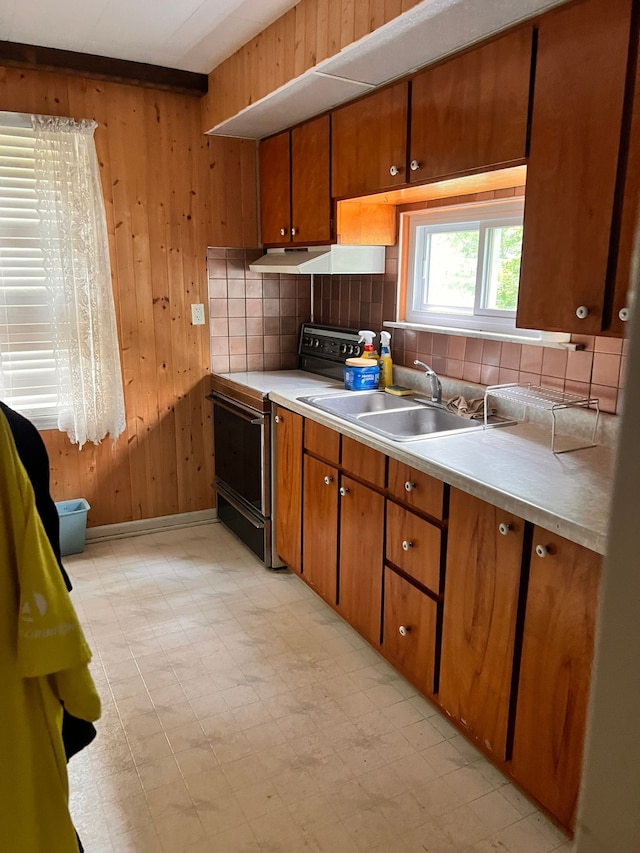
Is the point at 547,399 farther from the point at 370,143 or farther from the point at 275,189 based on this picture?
the point at 275,189

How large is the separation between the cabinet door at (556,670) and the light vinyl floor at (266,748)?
0.62 feet

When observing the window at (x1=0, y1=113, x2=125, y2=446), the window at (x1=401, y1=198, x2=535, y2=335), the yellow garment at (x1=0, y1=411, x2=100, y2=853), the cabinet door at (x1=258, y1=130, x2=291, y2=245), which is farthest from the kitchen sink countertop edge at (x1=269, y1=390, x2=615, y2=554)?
the window at (x1=0, y1=113, x2=125, y2=446)

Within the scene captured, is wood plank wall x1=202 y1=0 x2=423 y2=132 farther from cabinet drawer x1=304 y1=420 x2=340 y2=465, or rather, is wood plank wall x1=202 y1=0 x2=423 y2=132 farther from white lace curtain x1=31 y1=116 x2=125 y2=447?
cabinet drawer x1=304 y1=420 x2=340 y2=465

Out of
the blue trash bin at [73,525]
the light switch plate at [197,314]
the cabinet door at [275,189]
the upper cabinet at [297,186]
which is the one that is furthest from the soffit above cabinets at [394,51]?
the blue trash bin at [73,525]

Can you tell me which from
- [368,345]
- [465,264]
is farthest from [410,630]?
[465,264]

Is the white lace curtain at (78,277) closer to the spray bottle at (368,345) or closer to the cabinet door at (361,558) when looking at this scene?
the spray bottle at (368,345)

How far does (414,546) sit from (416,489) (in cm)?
20

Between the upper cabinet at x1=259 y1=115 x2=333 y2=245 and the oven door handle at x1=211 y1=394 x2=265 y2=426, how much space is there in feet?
2.86

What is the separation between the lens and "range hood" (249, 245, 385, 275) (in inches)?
118

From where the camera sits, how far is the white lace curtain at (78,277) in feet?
9.84

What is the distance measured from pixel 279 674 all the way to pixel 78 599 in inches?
42.5

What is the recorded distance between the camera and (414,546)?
211 centimetres

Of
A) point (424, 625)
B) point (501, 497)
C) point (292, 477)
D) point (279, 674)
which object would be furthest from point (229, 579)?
point (501, 497)

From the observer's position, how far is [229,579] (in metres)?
3.10
